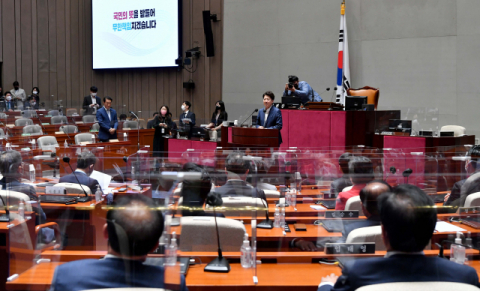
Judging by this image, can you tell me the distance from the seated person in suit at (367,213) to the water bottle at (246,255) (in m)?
0.46

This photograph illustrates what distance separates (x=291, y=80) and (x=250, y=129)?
6.60 ft

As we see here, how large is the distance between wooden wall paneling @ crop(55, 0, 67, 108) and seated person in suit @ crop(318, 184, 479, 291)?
50.5ft

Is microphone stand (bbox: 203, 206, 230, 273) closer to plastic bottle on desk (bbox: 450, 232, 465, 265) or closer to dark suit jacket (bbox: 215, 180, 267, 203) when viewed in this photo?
dark suit jacket (bbox: 215, 180, 267, 203)

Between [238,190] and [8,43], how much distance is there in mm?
15110

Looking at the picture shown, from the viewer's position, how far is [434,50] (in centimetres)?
970

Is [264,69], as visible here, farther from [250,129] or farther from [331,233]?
[331,233]

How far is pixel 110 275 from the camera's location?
1.61 m

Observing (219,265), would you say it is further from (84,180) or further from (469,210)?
(84,180)

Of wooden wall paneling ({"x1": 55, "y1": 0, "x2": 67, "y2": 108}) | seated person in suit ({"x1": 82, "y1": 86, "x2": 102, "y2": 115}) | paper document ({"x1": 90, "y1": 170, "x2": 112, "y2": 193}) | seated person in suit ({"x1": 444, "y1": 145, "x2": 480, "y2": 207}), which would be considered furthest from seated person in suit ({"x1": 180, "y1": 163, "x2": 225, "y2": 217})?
wooden wall paneling ({"x1": 55, "y1": 0, "x2": 67, "y2": 108})

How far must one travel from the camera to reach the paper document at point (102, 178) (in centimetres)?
432

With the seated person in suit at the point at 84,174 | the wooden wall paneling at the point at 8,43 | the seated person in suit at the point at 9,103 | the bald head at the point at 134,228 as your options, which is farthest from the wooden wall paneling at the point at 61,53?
the bald head at the point at 134,228

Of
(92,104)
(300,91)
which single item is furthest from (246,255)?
(92,104)

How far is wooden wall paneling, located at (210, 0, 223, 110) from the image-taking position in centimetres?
1315

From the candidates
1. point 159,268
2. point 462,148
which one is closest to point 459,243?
point 159,268
